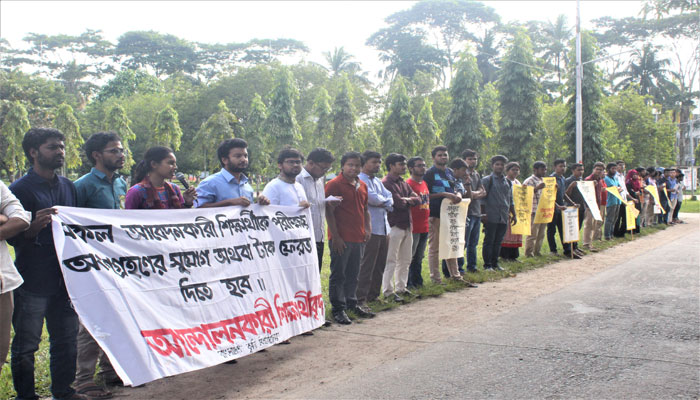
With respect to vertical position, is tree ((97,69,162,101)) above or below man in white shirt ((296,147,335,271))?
above

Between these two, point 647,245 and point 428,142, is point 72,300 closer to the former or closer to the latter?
point 647,245

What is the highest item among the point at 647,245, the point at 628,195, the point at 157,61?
the point at 157,61

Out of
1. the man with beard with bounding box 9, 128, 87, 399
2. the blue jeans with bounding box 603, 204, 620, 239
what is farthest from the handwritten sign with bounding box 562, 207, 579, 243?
the man with beard with bounding box 9, 128, 87, 399

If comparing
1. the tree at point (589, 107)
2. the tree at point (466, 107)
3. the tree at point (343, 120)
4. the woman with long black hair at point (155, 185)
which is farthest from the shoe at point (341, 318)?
the tree at point (343, 120)

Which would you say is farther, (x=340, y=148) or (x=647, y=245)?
(x=340, y=148)

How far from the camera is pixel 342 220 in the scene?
6531 mm

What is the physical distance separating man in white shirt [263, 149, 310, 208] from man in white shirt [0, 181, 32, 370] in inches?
101

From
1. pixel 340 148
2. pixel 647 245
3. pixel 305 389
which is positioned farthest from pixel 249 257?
pixel 340 148

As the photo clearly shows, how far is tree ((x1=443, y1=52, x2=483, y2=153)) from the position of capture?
3170 cm

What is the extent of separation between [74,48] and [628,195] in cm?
6301

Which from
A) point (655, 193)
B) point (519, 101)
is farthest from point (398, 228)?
point (519, 101)

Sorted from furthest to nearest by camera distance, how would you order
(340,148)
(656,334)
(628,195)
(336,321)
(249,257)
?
(340,148) < (628,195) < (336,321) < (656,334) < (249,257)

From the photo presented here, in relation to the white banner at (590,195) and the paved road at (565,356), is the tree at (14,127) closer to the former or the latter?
the white banner at (590,195)

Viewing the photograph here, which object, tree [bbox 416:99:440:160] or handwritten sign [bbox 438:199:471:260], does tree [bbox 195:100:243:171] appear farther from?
handwritten sign [bbox 438:199:471:260]
